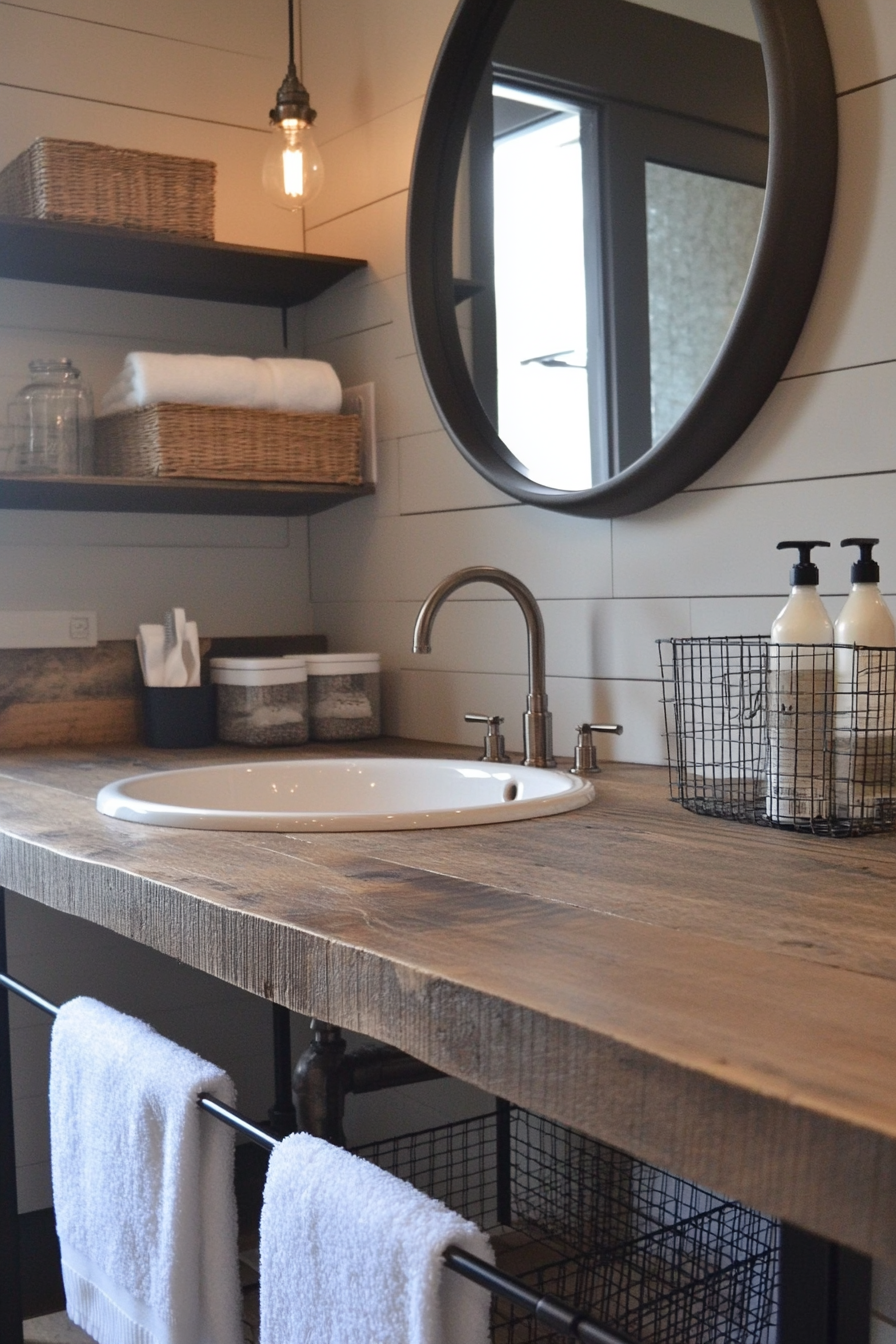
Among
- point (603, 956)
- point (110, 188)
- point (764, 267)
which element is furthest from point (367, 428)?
point (603, 956)

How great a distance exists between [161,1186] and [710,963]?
0.57 m

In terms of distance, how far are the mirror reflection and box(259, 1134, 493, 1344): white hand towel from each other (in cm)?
98

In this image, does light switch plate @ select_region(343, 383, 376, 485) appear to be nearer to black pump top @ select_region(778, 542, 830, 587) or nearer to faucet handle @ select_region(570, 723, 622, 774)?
faucet handle @ select_region(570, 723, 622, 774)

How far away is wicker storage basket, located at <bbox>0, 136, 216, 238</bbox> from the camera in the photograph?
1.90m

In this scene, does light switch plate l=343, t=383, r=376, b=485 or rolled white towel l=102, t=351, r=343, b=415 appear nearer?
rolled white towel l=102, t=351, r=343, b=415

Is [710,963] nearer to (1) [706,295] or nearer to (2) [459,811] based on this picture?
(2) [459,811]

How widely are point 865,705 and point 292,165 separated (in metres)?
1.29

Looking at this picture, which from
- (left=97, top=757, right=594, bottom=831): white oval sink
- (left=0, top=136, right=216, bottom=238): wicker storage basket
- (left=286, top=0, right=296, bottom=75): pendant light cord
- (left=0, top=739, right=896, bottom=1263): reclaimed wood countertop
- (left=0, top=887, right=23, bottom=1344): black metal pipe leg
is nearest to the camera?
(left=0, top=739, right=896, bottom=1263): reclaimed wood countertop

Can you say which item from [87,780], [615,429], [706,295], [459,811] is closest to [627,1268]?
[459,811]

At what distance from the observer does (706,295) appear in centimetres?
151

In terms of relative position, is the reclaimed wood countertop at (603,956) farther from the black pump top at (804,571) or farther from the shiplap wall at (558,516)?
the shiplap wall at (558,516)

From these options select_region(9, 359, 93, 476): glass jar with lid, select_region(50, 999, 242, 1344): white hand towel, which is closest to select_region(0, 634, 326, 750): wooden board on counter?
select_region(9, 359, 93, 476): glass jar with lid

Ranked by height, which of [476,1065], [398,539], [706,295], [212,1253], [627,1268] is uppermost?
[706,295]

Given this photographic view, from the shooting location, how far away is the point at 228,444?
200 centimetres
